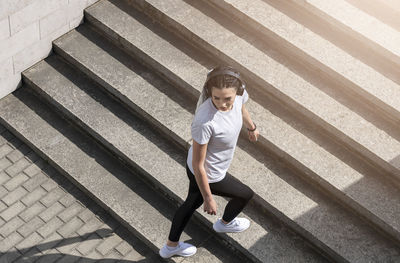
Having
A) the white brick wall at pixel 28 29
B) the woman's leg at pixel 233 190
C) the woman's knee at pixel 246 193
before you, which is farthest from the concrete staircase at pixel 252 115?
the woman's knee at pixel 246 193

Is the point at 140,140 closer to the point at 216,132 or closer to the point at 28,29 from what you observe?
the point at 28,29

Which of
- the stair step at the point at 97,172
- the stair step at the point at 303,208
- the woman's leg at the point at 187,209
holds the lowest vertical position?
→ the stair step at the point at 97,172

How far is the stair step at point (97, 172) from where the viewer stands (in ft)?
20.9

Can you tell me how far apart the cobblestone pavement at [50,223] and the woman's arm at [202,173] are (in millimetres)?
1396

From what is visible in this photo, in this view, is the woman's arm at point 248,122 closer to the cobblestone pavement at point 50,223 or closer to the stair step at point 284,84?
the stair step at point 284,84

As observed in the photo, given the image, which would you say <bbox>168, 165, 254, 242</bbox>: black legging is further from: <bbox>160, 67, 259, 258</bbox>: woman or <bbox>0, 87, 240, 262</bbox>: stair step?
<bbox>0, 87, 240, 262</bbox>: stair step

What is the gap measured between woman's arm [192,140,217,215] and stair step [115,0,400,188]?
193 cm

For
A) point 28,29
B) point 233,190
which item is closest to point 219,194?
point 233,190

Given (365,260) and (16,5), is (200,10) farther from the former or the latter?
(365,260)

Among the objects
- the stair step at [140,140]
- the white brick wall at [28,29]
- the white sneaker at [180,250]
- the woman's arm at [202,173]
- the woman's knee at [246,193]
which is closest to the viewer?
the woman's arm at [202,173]

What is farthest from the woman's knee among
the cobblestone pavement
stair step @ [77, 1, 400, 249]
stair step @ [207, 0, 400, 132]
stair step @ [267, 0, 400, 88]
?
stair step @ [267, 0, 400, 88]

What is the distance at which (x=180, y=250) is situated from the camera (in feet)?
20.0

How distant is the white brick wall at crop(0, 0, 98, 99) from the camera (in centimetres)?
677

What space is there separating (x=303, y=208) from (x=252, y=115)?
1136 millimetres
